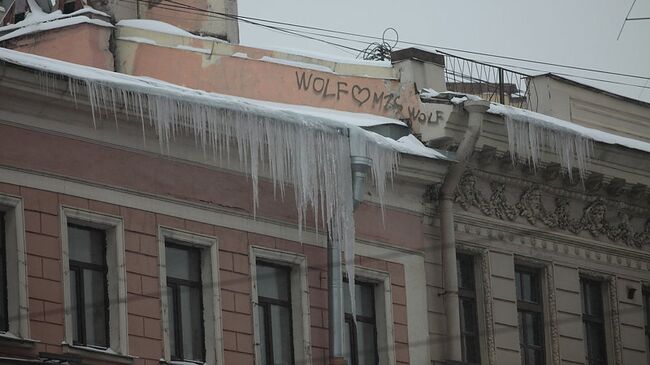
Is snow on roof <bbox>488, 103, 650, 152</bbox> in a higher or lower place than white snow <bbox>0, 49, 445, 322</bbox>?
higher

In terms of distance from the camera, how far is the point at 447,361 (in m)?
28.5

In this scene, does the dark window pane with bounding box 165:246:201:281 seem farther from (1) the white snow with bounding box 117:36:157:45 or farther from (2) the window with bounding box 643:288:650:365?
(2) the window with bounding box 643:288:650:365

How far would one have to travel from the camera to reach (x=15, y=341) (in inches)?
934

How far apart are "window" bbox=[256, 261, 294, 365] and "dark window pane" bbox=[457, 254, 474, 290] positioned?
3.16m

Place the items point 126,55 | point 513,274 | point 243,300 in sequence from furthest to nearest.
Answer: point 513,274
point 126,55
point 243,300

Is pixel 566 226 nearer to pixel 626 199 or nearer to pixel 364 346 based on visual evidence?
pixel 626 199

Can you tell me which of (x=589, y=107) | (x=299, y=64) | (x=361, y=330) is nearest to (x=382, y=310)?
(x=361, y=330)

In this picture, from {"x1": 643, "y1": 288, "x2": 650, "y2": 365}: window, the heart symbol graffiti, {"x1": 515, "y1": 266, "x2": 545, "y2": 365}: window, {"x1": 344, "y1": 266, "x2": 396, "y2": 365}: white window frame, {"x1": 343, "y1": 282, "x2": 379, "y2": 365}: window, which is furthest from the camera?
{"x1": 643, "y1": 288, "x2": 650, "y2": 365}: window

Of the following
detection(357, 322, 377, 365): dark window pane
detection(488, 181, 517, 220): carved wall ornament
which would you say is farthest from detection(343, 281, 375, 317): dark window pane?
detection(488, 181, 517, 220): carved wall ornament

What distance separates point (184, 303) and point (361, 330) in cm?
281

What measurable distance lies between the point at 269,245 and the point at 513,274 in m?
4.44

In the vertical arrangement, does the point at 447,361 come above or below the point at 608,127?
below

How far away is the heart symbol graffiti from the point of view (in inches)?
1158

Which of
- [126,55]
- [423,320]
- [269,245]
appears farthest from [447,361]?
[126,55]
